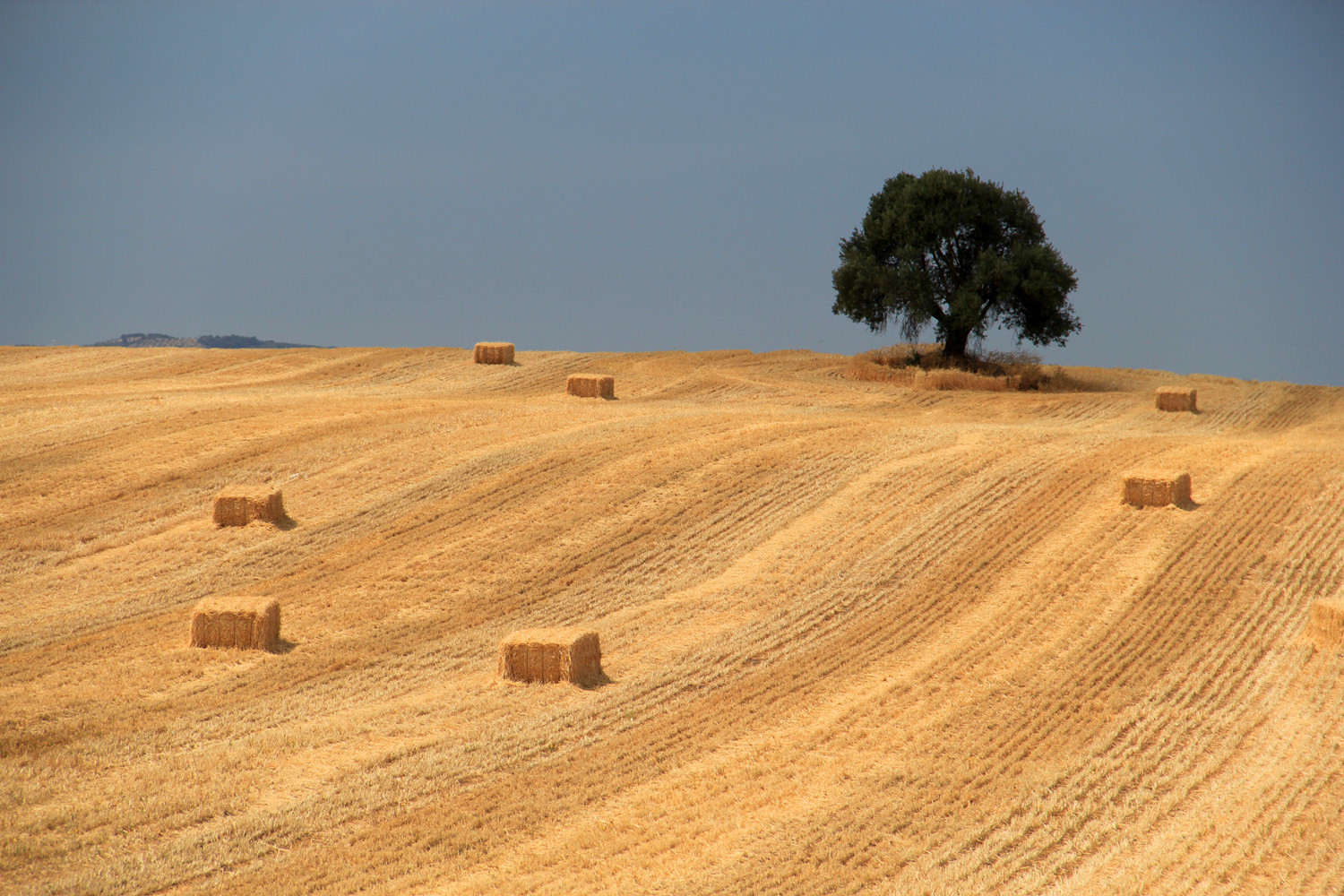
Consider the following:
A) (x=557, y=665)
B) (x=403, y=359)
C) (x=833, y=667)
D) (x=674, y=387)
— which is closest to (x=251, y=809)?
(x=557, y=665)

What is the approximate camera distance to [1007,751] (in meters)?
13.7

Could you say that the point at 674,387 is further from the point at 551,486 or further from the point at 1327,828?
the point at 1327,828

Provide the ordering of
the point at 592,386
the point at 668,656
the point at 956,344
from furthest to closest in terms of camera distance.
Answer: the point at 956,344
the point at 592,386
the point at 668,656

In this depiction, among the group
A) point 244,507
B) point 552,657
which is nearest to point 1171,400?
point 552,657

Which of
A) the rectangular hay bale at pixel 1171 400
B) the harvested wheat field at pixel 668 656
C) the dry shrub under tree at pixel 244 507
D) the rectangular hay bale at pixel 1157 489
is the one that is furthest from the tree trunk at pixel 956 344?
the dry shrub under tree at pixel 244 507

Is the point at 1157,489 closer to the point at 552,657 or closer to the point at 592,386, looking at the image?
the point at 552,657

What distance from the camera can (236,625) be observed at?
16203mm

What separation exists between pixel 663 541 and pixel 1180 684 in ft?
27.9

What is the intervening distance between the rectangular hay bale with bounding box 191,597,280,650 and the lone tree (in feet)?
92.1

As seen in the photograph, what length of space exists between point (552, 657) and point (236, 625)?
4.39m

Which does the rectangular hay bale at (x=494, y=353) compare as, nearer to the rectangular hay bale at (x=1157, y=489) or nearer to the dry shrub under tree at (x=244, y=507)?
the dry shrub under tree at (x=244, y=507)

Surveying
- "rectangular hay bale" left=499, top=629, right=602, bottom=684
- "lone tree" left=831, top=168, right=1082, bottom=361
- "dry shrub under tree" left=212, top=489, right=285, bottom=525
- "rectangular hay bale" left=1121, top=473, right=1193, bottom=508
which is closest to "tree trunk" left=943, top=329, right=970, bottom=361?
"lone tree" left=831, top=168, right=1082, bottom=361

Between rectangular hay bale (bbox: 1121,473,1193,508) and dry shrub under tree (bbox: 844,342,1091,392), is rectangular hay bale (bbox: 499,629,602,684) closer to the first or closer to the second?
rectangular hay bale (bbox: 1121,473,1193,508)

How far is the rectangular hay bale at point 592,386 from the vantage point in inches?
1298
